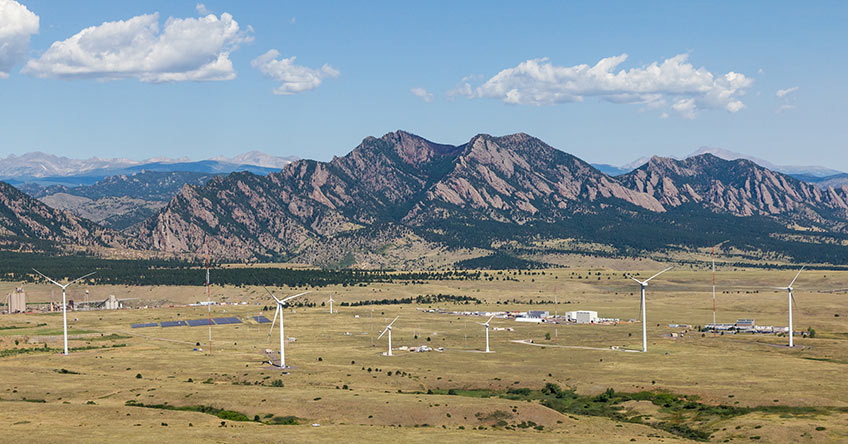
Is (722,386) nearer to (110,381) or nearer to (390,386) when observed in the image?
(390,386)

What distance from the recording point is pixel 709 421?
155 meters

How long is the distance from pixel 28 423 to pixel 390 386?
77.7 meters

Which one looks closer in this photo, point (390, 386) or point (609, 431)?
point (609, 431)

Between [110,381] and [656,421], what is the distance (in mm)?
110868

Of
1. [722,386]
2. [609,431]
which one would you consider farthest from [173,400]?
[722,386]

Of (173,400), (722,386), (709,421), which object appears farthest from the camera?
(722,386)

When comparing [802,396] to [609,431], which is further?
[802,396]

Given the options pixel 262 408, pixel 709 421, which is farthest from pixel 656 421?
pixel 262 408

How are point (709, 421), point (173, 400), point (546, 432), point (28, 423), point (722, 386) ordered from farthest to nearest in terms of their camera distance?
point (722, 386), point (173, 400), point (709, 421), point (546, 432), point (28, 423)

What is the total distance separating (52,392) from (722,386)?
132973 millimetres

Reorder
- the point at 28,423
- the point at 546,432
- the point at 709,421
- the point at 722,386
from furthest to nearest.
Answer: the point at 722,386, the point at 709,421, the point at 546,432, the point at 28,423

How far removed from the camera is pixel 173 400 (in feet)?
543

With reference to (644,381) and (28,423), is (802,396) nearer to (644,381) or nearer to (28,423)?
(644,381)

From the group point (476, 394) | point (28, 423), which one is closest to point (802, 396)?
point (476, 394)
